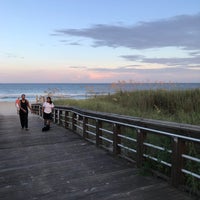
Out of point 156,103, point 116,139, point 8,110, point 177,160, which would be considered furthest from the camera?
point 8,110

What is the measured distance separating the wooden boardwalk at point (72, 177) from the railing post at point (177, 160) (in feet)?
0.51

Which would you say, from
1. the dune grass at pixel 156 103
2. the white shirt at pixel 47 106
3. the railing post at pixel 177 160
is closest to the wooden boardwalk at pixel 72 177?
the railing post at pixel 177 160

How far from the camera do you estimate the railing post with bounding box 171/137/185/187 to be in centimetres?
389

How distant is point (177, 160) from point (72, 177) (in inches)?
72.8

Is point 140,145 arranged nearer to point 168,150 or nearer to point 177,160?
point 168,150

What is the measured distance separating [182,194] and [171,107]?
21.8 feet

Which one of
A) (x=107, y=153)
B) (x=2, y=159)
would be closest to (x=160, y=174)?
(x=107, y=153)

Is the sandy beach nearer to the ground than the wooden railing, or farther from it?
nearer to the ground

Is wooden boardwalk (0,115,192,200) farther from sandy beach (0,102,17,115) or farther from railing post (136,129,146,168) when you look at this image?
sandy beach (0,102,17,115)

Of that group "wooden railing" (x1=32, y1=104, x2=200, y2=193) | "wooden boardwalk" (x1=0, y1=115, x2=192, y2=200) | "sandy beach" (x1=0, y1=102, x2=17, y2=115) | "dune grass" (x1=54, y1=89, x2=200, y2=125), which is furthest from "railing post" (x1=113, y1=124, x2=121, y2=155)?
"sandy beach" (x1=0, y1=102, x2=17, y2=115)

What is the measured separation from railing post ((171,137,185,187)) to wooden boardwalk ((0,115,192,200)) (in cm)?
16

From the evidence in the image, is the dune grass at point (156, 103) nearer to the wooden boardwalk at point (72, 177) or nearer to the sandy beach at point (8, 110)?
the wooden boardwalk at point (72, 177)

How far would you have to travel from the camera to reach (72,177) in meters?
4.58

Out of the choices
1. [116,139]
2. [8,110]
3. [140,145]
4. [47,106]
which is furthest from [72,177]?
[8,110]
